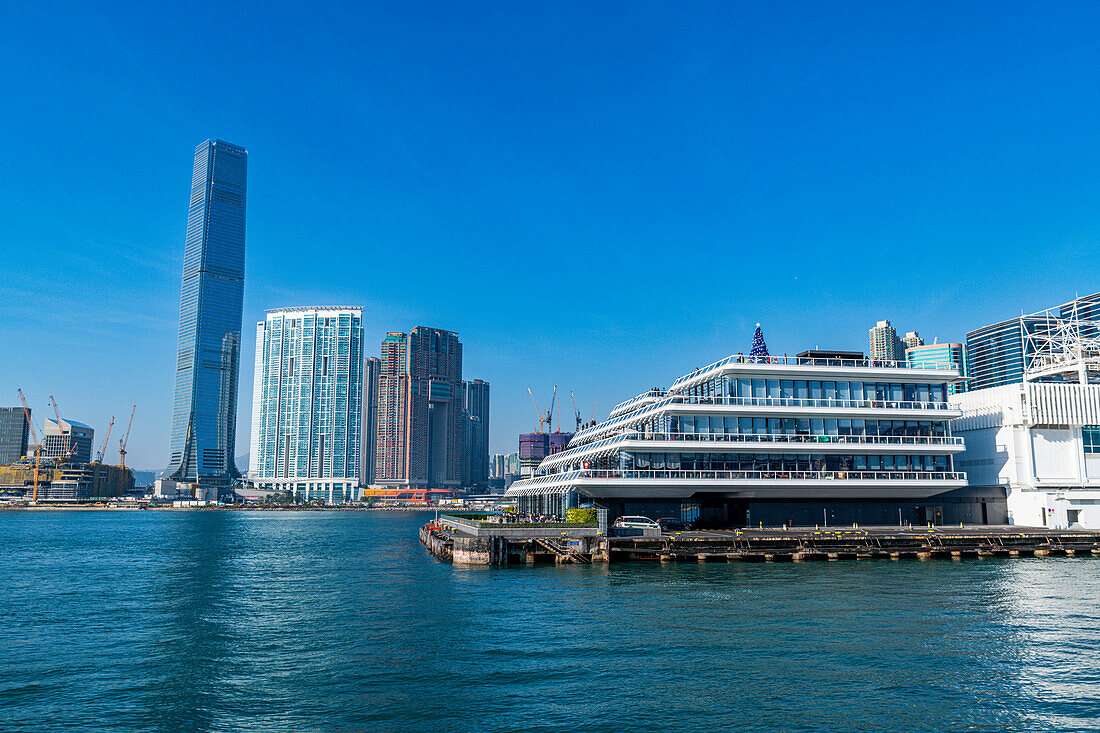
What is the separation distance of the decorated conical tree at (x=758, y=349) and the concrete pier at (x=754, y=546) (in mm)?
20779

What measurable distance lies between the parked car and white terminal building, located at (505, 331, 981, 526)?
3.76 metres

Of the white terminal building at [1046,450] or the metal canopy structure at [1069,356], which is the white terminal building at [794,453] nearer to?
the white terminal building at [1046,450]

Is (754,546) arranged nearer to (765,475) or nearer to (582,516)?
(765,475)

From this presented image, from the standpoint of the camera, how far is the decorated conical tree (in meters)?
92.3

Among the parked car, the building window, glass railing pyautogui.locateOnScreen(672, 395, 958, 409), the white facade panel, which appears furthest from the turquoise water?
the building window

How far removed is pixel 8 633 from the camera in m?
47.3

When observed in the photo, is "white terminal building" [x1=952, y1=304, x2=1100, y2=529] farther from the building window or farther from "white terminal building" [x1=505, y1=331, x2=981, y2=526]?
"white terminal building" [x1=505, y1=331, x2=981, y2=526]

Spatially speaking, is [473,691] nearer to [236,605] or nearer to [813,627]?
[813,627]

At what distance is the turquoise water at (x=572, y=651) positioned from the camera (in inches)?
1194

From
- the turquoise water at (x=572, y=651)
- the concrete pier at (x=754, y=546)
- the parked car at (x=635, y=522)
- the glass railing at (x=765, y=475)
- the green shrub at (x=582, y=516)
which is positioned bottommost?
the turquoise water at (x=572, y=651)

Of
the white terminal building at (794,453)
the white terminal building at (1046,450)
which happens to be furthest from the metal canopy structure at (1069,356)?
the white terminal building at (794,453)

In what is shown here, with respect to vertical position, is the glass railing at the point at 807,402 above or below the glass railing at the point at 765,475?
above

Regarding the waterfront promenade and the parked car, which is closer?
the waterfront promenade

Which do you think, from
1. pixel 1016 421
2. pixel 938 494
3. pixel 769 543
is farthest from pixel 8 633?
pixel 1016 421
